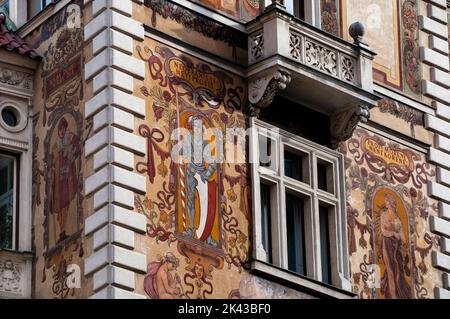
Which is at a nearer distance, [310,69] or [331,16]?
[310,69]

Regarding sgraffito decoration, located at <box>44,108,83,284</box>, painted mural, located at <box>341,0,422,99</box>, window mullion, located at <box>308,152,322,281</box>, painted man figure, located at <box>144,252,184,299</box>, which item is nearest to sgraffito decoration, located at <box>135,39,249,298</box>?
painted man figure, located at <box>144,252,184,299</box>

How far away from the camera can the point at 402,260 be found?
30.4m

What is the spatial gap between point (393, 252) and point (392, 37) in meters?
3.56

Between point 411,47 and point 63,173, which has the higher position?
point 411,47

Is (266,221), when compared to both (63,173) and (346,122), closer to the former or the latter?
(346,122)

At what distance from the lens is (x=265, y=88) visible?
28.7 metres

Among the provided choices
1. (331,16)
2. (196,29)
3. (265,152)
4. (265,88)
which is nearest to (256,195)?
(265,152)

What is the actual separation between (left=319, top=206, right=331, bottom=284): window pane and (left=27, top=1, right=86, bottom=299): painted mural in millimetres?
4053

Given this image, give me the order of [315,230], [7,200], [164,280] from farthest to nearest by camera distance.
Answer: [315,230] < [7,200] < [164,280]

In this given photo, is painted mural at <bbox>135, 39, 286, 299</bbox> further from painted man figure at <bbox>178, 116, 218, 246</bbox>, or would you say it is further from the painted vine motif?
the painted vine motif

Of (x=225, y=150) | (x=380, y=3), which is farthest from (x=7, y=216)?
(x=380, y=3)

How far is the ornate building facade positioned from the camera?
27156 mm

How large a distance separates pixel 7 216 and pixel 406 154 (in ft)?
21.6

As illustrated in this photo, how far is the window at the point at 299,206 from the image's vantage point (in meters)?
28.6
